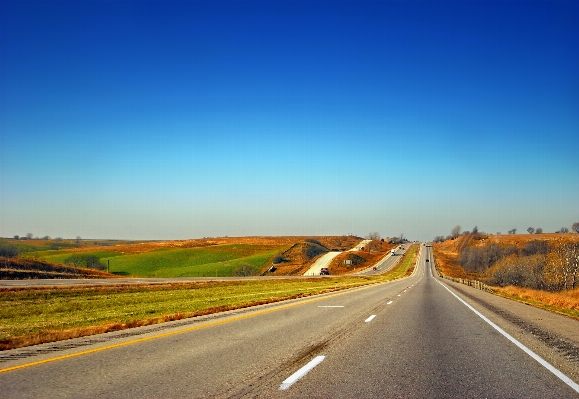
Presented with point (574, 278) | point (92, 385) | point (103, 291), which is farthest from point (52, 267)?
point (574, 278)

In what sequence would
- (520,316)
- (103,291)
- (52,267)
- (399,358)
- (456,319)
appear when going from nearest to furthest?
1. (399,358)
2. (456,319)
3. (520,316)
4. (103,291)
5. (52,267)

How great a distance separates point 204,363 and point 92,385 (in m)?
2.08

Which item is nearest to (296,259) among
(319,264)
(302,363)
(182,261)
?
(319,264)

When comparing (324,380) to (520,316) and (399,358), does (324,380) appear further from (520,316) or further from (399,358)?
(520,316)

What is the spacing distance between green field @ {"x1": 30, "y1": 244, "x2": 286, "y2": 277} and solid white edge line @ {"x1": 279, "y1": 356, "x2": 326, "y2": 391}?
97.1 metres

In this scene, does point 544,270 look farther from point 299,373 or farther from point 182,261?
point 182,261

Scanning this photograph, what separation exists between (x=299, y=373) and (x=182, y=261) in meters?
134

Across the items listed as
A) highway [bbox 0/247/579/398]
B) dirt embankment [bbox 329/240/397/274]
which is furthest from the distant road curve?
highway [bbox 0/247/579/398]

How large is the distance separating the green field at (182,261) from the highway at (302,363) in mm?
93313

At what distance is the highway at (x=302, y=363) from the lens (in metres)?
6.59

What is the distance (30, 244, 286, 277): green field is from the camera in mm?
112625

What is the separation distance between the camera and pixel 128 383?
6984 millimetres

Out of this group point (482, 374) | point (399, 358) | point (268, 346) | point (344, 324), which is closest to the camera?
point (482, 374)

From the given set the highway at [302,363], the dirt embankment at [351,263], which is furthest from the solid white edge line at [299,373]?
the dirt embankment at [351,263]
